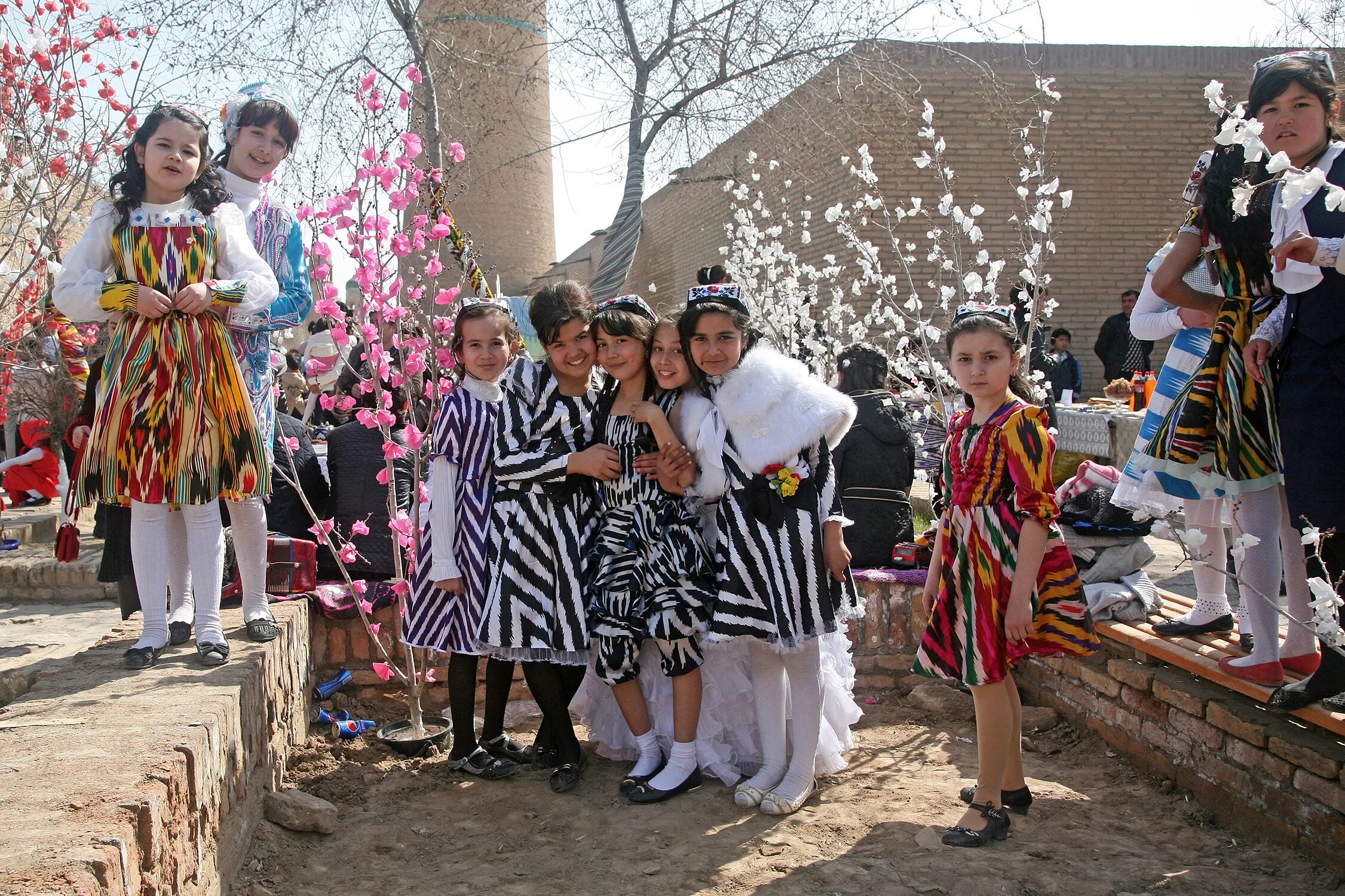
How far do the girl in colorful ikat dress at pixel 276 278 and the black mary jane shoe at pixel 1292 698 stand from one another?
302 cm

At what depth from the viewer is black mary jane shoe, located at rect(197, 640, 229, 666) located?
2953 millimetres

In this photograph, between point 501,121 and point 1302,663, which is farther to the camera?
point 501,121

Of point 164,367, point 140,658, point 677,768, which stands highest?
point 164,367

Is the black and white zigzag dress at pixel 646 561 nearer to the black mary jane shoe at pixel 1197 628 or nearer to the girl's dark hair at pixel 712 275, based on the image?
the black mary jane shoe at pixel 1197 628

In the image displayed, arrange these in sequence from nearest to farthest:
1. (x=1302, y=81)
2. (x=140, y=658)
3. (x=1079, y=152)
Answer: (x=1302, y=81) → (x=140, y=658) → (x=1079, y=152)

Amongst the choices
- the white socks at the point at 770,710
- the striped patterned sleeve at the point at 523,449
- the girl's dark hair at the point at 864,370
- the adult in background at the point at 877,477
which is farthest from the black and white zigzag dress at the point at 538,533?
the girl's dark hair at the point at 864,370

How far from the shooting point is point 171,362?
299 centimetres

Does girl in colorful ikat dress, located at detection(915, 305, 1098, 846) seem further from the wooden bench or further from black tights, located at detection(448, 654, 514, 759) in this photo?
black tights, located at detection(448, 654, 514, 759)

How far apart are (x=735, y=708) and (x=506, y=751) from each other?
0.81 m

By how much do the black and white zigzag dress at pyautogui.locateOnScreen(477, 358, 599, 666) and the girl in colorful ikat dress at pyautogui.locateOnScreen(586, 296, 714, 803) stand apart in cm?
7

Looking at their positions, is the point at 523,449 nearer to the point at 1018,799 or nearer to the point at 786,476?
the point at 786,476

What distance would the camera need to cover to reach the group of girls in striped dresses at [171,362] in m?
2.96

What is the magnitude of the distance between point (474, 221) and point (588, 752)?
29.9 ft

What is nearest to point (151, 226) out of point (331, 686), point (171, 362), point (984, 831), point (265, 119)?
point (171, 362)
